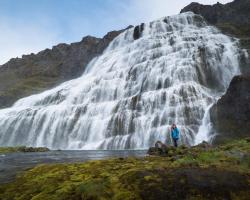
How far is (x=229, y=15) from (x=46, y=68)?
67.0 meters

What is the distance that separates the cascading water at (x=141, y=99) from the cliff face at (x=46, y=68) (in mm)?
23530

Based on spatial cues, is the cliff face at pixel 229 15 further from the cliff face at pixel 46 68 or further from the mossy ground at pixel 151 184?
the mossy ground at pixel 151 184

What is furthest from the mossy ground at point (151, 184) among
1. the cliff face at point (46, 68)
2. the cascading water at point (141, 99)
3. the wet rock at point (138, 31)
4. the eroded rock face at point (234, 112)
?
the cliff face at point (46, 68)

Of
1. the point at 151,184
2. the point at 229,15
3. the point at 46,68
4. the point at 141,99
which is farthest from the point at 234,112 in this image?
the point at 46,68

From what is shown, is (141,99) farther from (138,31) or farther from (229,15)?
(229,15)

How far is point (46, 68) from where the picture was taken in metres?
130

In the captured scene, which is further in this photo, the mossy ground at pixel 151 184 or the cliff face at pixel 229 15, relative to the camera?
the cliff face at pixel 229 15

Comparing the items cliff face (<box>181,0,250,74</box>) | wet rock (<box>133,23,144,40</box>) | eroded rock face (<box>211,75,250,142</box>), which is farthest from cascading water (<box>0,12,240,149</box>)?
wet rock (<box>133,23,144,40</box>)

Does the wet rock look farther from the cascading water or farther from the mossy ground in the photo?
the mossy ground

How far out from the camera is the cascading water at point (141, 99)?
152 ft

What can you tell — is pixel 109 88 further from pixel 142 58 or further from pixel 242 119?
pixel 242 119

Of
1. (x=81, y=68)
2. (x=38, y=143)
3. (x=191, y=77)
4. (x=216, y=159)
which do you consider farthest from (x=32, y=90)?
(x=216, y=159)

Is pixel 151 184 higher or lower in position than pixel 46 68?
lower

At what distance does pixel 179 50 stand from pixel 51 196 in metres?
55.1
